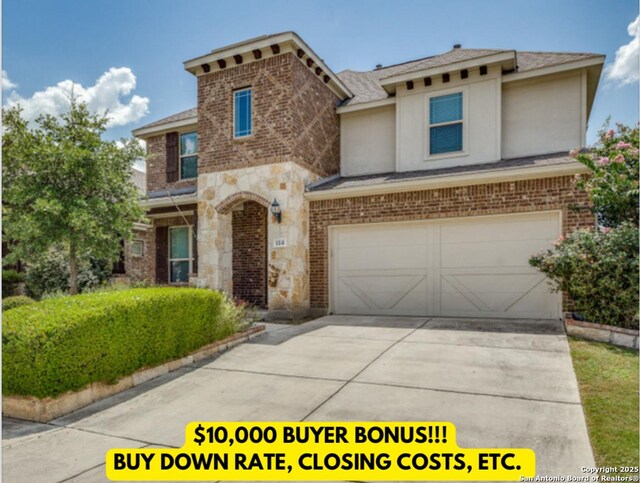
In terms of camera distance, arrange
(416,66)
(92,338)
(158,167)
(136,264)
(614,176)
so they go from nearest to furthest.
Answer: (92,338)
(614,176)
(416,66)
(158,167)
(136,264)

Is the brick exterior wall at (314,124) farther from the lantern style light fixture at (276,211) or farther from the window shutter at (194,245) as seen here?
the window shutter at (194,245)

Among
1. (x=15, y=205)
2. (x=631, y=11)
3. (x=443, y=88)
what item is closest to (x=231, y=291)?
(x=15, y=205)

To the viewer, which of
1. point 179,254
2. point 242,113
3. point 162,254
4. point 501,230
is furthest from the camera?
point 162,254

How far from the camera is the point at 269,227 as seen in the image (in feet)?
33.0

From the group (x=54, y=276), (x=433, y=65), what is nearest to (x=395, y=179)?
(x=433, y=65)

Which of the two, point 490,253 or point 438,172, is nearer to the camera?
point 490,253

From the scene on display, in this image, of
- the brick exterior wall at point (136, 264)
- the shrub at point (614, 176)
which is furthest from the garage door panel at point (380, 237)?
the brick exterior wall at point (136, 264)

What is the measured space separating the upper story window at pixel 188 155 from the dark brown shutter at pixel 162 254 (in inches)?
76.3

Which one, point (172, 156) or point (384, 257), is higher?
point (172, 156)

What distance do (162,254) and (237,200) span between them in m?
4.56

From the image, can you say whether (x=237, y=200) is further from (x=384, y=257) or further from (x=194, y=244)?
(x=384, y=257)

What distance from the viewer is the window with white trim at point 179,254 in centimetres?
1330

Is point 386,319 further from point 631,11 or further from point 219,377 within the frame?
point 631,11

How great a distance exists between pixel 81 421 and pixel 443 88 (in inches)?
396
